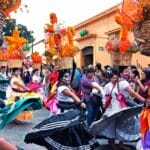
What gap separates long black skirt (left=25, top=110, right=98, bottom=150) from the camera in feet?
20.1

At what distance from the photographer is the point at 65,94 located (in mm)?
6887

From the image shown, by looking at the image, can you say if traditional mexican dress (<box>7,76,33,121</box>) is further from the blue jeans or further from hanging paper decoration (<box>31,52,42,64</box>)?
hanging paper decoration (<box>31,52,42,64</box>)

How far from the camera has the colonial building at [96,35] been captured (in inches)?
837

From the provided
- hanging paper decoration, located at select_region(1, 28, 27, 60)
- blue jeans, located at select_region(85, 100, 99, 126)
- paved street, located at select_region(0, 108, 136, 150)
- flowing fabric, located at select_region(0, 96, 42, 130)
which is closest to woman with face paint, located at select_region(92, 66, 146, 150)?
paved street, located at select_region(0, 108, 136, 150)

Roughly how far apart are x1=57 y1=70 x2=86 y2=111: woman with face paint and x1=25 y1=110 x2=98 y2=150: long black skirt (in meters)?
0.44

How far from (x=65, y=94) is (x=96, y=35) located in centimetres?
1735

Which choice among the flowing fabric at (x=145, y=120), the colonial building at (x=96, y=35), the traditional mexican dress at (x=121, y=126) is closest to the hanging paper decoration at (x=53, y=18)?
the traditional mexican dress at (x=121, y=126)

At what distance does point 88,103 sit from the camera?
9.54m

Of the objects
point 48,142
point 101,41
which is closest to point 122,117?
point 48,142

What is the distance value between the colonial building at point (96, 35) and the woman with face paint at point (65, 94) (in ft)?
36.3

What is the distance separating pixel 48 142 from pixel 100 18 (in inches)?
694

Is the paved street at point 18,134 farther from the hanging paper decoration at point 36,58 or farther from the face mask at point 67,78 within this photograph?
the hanging paper decoration at point 36,58

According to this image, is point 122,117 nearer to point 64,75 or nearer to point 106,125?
point 106,125

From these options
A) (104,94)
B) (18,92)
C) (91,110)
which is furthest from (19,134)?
(104,94)
